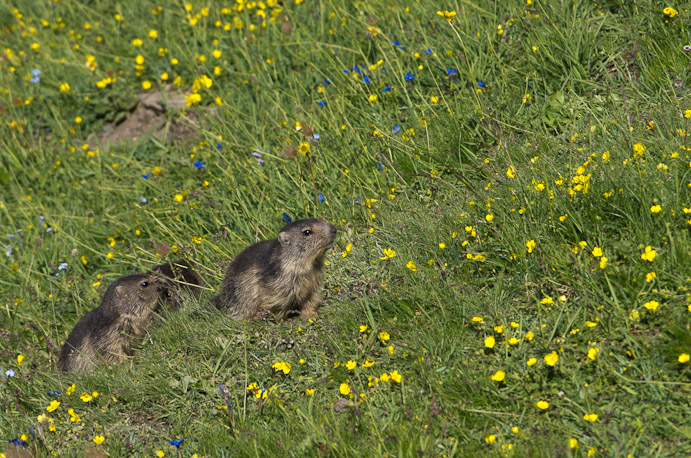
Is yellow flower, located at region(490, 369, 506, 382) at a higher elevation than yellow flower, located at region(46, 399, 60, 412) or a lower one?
higher

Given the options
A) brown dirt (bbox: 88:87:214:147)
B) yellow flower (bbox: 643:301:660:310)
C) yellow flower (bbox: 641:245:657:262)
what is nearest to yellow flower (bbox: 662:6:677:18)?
yellow flower (bbox: 641:245:657:262)

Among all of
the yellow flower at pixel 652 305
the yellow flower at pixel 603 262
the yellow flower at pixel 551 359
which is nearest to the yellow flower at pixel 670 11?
the yellow flower at pixel 603 262

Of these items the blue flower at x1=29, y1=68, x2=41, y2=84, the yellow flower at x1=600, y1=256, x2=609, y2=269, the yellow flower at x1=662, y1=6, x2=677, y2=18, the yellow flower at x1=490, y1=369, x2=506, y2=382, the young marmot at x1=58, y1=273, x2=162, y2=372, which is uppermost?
the yellow flower at x1=662, y1=6, x2=677, y2=18

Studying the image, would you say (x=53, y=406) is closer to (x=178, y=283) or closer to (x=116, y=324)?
(x=116, y=324)

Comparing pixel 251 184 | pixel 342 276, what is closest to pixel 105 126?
pixel 251 184

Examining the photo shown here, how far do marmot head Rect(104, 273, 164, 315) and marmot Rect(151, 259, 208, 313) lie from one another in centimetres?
8

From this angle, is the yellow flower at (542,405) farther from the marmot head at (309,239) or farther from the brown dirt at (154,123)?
the brown dirt at (154,123)

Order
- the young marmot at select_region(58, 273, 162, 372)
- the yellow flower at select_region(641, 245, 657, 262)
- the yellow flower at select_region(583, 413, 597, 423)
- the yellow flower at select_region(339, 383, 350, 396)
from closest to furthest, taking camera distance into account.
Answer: the yellow flower at select_region(583, 413, 597, 423), the yellow flower at select_region(641, 245, 657, 262), the yellow flower at select_region(339, 383, 350, 396), the young marmot at select_region(58, 273, 162, 372)

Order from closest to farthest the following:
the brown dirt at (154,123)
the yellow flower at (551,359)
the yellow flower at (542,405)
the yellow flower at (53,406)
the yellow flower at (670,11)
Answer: the yellow flower at (542,405), the yellow flower at (551,359), the yellow flower at (53,406), the yellow flower at (670,11), the brown dirt at (154,123)

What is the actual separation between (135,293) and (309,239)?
1.87 meters

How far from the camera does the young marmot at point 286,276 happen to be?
6.00 m

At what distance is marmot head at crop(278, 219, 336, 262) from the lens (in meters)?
5.97

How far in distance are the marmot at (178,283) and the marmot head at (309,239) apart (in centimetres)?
107

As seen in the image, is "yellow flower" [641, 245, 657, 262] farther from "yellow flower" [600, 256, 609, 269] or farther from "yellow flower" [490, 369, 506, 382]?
"yellow flower" [490, 369, 506, 382]
